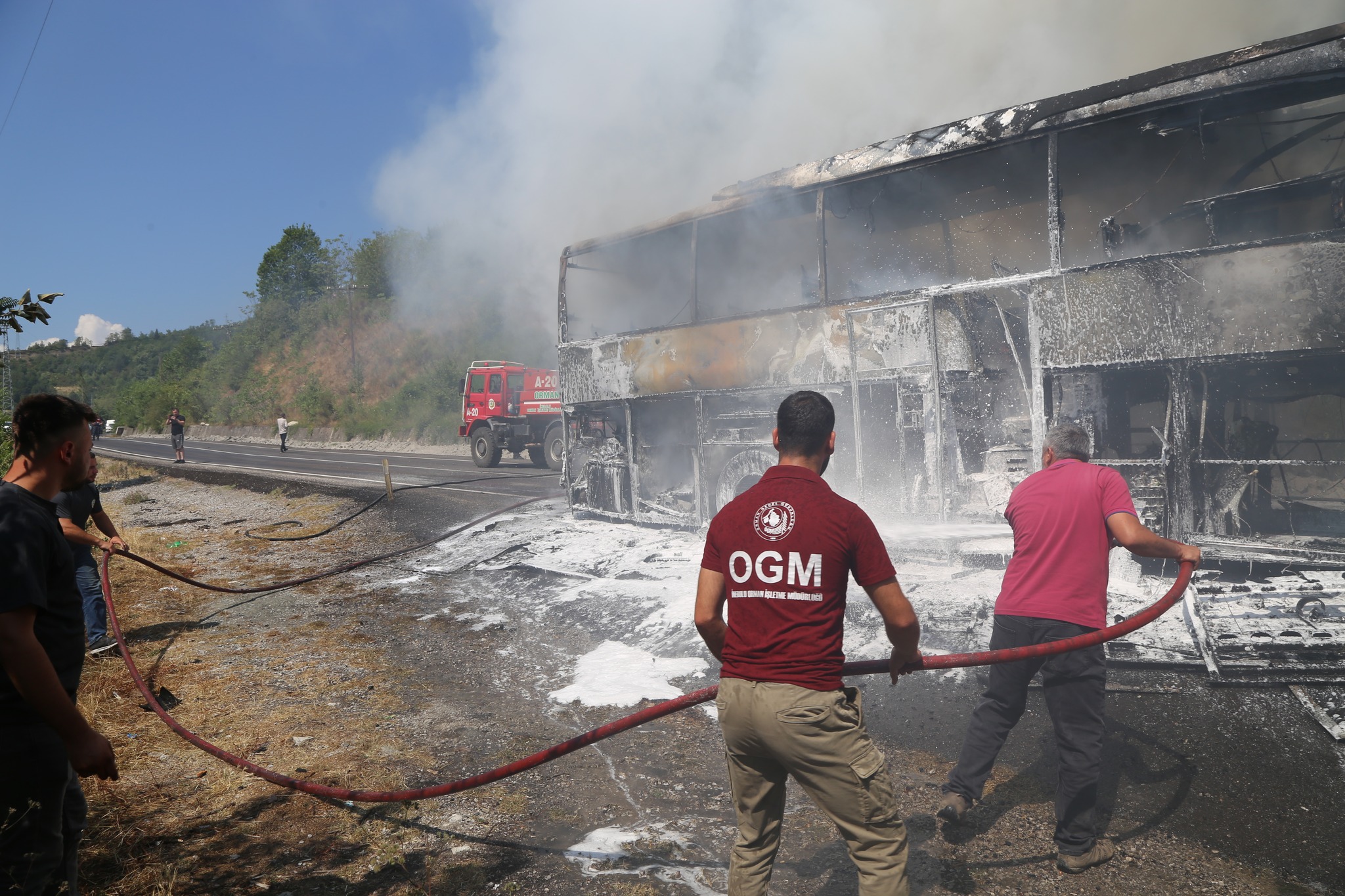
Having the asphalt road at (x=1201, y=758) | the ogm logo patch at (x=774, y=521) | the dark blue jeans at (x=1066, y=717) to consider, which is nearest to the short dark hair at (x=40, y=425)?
the ogm logo patch at (x=774, y=521)

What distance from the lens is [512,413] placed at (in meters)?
20.0

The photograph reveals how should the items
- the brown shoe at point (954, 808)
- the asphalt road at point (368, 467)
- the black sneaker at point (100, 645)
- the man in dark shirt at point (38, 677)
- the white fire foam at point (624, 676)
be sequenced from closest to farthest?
the man in dark shirt at point (38, 677), the brown shoe at point (954, 808), the white fire foam at point (624, 676), the black sneaker at point (100, 645), the asphalt road at point (368, 467)

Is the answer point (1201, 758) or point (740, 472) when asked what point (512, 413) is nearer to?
point (740, 472)

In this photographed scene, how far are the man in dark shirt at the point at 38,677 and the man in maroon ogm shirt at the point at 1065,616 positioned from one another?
306 centimetres

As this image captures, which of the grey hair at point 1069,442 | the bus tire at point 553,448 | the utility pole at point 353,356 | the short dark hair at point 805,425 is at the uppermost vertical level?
the utility pole at point 353,356

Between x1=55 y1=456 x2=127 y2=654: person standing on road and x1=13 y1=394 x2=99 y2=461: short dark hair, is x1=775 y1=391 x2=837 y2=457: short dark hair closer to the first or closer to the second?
x1=13 y1=394 x2=99 y2=461: short dark hair

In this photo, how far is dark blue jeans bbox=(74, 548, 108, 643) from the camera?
18.5ft

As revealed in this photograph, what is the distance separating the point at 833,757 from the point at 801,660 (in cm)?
27

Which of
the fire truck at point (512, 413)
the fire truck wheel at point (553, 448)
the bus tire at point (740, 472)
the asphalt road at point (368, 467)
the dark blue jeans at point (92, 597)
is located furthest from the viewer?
the fire truck at point (512, 413)

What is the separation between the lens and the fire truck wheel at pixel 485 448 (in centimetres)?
1961

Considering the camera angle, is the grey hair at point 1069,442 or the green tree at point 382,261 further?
the green tree at point 382,261

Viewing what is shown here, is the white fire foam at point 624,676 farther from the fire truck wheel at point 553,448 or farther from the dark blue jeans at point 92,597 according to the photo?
the fire truck wheel at point 553,448

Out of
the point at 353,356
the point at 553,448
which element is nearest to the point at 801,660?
the point at 553,448

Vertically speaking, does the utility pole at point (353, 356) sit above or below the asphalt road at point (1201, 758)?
above
